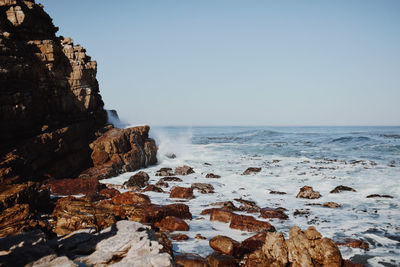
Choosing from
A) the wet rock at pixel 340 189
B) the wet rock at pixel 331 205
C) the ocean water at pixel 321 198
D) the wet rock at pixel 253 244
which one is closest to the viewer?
the wet rock at pixel 253 244

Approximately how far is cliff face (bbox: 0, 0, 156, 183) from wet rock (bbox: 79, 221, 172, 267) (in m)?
6.33

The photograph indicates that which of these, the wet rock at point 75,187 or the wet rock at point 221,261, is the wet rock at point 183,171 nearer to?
the wet rock at point 75,187

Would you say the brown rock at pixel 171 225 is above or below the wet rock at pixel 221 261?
below

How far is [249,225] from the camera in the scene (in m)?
8.50

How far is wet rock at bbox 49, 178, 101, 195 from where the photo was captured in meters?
12.0

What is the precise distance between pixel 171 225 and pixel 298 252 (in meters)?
3.97

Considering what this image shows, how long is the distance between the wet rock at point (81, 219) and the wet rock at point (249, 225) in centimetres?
391

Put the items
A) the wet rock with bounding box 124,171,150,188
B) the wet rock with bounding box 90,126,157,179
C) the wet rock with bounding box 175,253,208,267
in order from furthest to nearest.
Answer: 1. the wet rock with bounding box 90,126,157,179
2. the wet rock with bounding box 124,171,150,188
3. the wet rock with bounding box 175,253,208,267

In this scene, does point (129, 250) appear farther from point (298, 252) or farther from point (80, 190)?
point (80, 190)

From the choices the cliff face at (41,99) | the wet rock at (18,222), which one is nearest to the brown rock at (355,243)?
the wet rock at (18,222)

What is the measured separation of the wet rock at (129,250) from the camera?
4.76 m

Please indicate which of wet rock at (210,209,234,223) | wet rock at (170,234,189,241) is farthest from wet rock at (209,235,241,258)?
wet rock at (210,209,234,223)

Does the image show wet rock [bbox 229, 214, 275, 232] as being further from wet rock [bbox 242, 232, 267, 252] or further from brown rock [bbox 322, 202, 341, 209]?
brown rock [bbox 322, 202, 341, 209]

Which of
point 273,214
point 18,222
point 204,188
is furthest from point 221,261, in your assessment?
point 204,188
